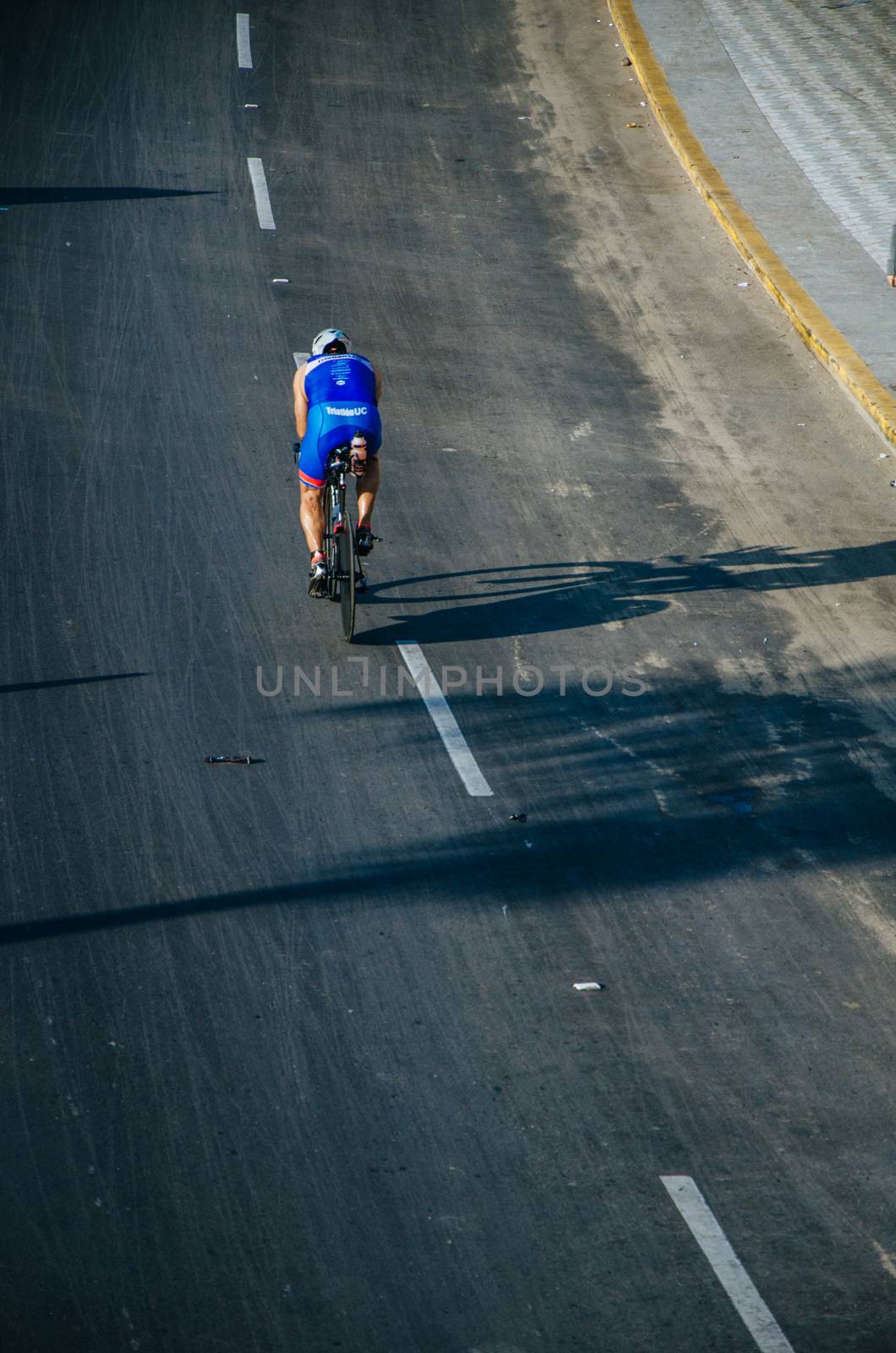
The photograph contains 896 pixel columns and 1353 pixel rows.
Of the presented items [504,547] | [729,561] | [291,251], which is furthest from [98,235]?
[729,561]

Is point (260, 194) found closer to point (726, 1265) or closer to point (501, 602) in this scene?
point (501, 602)

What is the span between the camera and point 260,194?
15.8 meters

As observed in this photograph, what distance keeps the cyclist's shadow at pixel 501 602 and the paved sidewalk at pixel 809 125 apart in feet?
13.4

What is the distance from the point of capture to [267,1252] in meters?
5.55

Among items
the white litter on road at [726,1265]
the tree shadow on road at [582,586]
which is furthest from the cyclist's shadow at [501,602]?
the white litter on road at [726,1265]

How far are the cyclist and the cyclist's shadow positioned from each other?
1.90ft

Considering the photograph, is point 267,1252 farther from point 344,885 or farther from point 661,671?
point 661,671

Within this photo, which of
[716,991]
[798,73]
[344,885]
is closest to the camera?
[716,991]

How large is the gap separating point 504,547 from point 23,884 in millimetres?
4515

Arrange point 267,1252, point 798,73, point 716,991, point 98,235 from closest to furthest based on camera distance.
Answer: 1. point 267,1252
2. point 716,991
3. point 98,235
4. point 798,73

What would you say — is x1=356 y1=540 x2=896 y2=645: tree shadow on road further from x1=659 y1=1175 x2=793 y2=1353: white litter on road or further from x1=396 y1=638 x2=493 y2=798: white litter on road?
x1=659 y1=1175 x2=793 y2=1353: white litter on road

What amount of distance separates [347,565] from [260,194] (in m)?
8.04

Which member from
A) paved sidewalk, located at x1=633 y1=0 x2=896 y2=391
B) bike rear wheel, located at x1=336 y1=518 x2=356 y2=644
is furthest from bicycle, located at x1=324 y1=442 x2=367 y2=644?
paved sidewalk, located at x1=633 y1=0 x2=896 y2=391

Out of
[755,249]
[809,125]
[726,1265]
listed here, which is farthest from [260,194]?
[726,1265]
